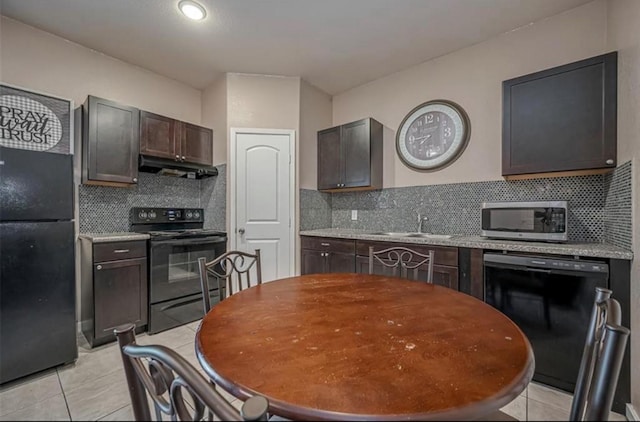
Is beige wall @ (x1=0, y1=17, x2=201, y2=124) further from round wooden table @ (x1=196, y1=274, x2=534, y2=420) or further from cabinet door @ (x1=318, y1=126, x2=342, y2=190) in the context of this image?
round wooden table @ (x1=196, y1=274, x2=534, y2=420)

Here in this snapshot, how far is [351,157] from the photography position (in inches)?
126

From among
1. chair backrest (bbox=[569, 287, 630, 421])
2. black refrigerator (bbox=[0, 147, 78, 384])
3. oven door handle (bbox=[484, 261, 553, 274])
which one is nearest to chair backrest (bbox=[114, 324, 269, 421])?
chair backrest (bbox=[569, 287, 630, 421])

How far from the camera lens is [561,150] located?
200 centimetres

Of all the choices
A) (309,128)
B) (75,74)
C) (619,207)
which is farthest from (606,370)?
(75,74)

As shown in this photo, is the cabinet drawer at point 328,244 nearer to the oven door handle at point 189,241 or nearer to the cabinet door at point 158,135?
the oven door handle at point 189,241

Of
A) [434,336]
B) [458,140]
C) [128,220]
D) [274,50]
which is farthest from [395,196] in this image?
[128,220]

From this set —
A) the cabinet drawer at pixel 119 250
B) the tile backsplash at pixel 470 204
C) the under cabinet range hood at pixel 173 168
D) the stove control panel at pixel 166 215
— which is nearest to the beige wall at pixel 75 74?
the under cabinet range hood at pixel 173 168

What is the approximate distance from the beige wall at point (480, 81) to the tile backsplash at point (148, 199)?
2.02 m

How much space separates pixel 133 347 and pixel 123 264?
2342 mm

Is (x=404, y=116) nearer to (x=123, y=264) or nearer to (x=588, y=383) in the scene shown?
(x=588, y=383)

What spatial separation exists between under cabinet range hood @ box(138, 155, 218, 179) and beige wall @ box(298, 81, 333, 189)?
1.04 metres

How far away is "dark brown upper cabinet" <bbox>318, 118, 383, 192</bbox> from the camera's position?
3.09 metres

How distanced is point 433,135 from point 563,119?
1094 millimetres

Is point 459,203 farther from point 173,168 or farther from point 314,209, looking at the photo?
point 173,168
